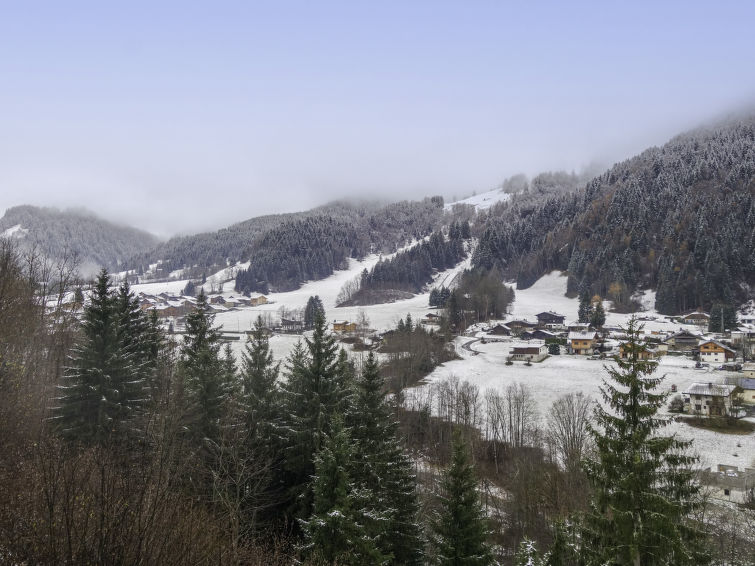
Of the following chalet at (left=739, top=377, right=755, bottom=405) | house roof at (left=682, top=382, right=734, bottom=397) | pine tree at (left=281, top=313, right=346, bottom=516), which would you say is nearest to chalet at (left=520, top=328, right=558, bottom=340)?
chalet at (left=739, top=377, right=755, bottom=405)

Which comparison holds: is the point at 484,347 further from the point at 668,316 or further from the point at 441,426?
the point at 668,316

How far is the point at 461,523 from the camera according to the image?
13.6m

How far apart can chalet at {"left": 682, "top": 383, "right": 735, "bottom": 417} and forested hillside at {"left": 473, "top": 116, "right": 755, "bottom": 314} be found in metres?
63.8

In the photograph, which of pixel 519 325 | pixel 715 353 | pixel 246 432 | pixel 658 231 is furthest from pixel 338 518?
pixel 658 231

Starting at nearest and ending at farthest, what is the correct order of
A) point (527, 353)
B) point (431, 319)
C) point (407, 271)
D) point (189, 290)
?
point (527, 353) < point (431, 319) < point (407, 271) < point (189, 290)

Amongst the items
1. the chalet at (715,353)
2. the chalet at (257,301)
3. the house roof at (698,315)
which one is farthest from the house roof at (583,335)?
the chalet at (257,301)

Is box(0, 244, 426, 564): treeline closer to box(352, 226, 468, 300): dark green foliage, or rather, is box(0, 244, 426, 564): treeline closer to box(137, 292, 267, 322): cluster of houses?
box(137, 292, 267, 322): cluster of houses

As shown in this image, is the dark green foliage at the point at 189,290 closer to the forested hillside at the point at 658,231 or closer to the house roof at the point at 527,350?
the forested hillside at the point at 658,231

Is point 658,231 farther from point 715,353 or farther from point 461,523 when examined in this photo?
point 461,523

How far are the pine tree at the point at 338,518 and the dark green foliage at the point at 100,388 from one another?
25.2 ft

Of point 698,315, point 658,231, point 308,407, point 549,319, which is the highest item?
point 658,231

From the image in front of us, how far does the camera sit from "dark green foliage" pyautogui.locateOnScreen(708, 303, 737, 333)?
7562 cm

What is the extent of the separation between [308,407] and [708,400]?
37.8 m

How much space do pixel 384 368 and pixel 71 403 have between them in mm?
42429
